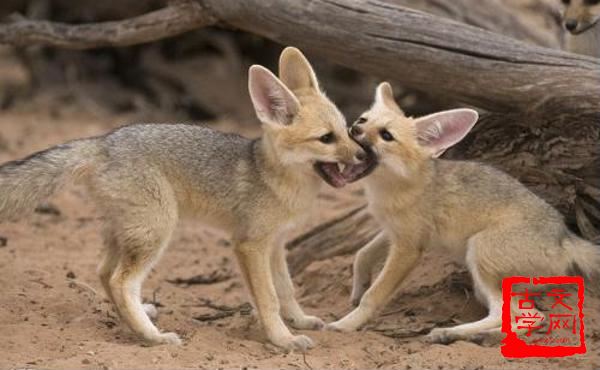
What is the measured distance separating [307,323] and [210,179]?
1.12 meters

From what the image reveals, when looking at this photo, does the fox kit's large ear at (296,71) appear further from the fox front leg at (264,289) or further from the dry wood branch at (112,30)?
the dry wood branch at (112,30)

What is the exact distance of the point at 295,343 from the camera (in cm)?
525

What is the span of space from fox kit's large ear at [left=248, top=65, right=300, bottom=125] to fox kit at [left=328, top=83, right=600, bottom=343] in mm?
467

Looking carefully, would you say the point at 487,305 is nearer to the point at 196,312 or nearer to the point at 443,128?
the point at 443,128

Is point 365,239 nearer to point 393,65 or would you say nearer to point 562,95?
point 393,65

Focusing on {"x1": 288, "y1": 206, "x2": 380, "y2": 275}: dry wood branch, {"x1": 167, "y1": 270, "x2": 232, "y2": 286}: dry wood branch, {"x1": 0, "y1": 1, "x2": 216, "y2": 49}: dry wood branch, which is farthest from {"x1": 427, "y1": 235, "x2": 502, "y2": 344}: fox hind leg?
{"x1": 0, "y1": 1, "x2": 216, "y2": 49}: dry wood branch

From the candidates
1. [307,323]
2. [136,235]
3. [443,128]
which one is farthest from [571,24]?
[136,235]

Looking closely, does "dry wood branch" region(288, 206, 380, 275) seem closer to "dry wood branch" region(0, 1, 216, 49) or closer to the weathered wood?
the weathered wood

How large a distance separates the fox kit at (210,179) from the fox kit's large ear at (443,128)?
54cm

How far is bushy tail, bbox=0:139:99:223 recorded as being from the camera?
5206 mm

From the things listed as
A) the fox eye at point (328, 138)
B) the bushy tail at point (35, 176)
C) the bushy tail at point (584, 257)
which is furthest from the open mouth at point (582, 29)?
the bushy tail at point (35, 176)

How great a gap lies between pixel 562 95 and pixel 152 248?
2790 millimetres

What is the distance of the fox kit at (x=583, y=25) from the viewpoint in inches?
304

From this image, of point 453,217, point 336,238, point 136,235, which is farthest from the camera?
point 336,238
